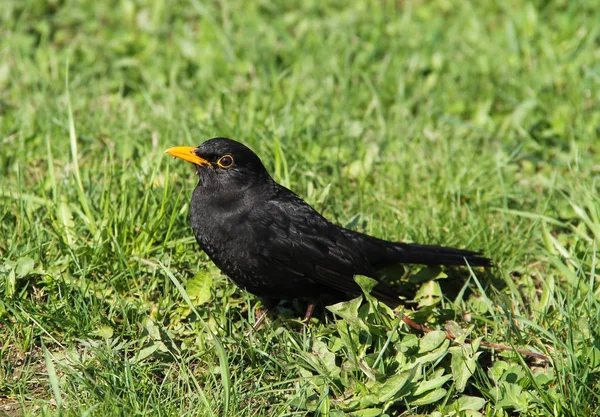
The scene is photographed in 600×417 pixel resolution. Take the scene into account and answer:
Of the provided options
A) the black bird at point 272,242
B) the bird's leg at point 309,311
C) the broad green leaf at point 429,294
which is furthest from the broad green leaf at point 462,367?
the bird's leg at point 309,311

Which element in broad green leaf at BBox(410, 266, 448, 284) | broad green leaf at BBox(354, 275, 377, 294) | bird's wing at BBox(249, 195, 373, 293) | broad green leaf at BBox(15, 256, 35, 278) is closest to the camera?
broad green leaf at BBox(354, 275, 377, 294)

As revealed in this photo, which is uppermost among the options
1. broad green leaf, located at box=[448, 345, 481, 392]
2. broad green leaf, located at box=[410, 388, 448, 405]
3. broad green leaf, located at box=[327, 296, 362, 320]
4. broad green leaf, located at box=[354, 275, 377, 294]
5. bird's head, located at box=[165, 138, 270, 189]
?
bird's head, located at box=[165, 138, 270, 189]

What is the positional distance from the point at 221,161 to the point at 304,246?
0.69m

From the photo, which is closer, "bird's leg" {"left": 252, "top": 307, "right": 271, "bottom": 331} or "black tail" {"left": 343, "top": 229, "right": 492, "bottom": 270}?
"bird's leg" {"left": 252, "top": 307, "right": 271, "bottom": 331}

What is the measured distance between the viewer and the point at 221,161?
453cm

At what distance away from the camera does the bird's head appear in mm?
4516

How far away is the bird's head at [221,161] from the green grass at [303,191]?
0.28 metres

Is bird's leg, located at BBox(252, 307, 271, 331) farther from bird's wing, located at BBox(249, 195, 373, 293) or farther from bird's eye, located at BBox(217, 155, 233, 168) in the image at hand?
bird's eye, located at BBox(217, 155, 233, 168)

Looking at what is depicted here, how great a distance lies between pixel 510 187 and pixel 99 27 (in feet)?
13.0

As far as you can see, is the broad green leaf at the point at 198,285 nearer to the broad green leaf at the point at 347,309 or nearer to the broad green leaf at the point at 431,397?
the broad green leaf at the point at 347,309

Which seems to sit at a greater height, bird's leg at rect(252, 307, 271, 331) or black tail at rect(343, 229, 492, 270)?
black tail at rect(343, 229, 492, 270)

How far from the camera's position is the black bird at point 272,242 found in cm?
431

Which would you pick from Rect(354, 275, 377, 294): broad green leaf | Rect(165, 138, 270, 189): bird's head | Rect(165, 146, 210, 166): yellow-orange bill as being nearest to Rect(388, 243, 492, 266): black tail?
Rect(354, 275, 377, 294): broad green leaf

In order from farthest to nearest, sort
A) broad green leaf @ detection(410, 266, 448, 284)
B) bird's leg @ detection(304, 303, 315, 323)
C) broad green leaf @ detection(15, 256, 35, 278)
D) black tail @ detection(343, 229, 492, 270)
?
broad green leaf @ detection(410, 266, 448, 284) → black tail @ detection(343, 229, 492, 270) → bird's leg @ detection(304, 303, 315, 323) → broad green leaf @ detection(15, 256, 35, 278)
